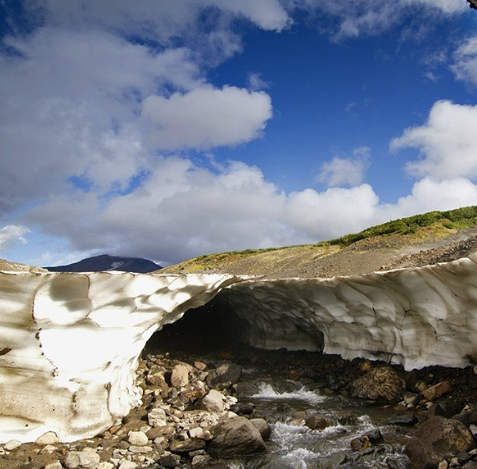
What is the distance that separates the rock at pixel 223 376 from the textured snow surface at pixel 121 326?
152cm

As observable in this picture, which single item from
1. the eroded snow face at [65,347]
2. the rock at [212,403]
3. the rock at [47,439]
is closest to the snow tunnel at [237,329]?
the rock at [212,403]

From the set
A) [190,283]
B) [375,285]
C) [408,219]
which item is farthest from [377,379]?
[408,219]

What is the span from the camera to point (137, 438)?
5961 mm

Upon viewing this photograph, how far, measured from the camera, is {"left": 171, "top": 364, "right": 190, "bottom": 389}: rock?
8374 mm

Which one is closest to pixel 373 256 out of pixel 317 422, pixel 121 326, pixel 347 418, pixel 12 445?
pixel 347 418

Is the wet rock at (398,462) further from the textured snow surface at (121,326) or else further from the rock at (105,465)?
the rock at (105,465)

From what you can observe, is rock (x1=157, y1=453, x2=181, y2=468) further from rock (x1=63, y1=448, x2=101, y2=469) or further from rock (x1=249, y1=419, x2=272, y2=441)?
rock (x1=249, y1=419, x2=272, y2=441)

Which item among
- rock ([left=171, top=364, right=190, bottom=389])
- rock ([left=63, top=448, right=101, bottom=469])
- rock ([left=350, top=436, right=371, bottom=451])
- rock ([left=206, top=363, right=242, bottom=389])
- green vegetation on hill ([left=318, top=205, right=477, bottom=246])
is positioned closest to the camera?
rock ([left=63, top=448, right=101, bottom=469])

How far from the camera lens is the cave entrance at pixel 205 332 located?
12773mm

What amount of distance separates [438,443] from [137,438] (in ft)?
13.4

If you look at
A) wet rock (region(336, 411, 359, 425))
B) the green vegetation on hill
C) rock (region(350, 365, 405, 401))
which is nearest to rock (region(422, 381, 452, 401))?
rock (region(350, 365, 405, 401))

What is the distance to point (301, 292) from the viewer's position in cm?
1016

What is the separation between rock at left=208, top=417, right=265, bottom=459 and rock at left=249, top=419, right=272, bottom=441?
16.5 inches

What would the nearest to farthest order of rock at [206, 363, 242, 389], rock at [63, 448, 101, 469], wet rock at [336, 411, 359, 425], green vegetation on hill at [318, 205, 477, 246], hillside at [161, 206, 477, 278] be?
rock at [63, 448, 101, 469]
wet rock at [336, 411, 359, 425]
rock at [206, 363, 242, 389]
hillside at [161, 206, 477, 278]
green vegetation on hill at [318, 205, 477, 246]
